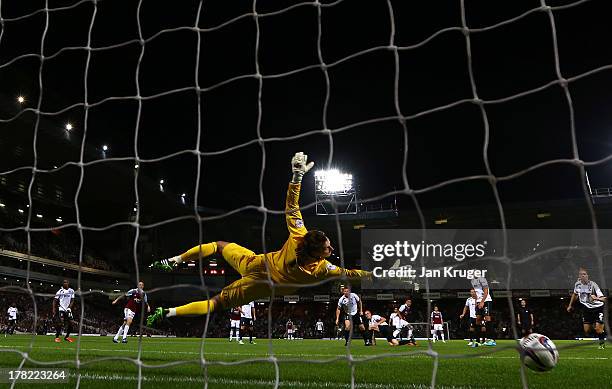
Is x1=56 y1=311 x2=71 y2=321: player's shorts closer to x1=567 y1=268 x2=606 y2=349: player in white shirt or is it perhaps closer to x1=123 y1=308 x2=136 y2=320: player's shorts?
x1=123 y1=308 x2=136 y2=320: player's shorts

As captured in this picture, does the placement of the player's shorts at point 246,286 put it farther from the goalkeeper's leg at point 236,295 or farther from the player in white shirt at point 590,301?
the player in white shirt at point 590,301

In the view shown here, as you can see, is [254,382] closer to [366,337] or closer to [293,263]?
[293,263]

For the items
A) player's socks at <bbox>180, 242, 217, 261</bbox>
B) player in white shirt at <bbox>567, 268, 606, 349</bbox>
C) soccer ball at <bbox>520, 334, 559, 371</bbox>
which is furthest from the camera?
player in white shirt at <bbox>567, 268, 606, 349</bbox>

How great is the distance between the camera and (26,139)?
28.1m

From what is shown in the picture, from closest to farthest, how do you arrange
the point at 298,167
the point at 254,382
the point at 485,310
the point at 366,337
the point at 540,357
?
the point at 540,357 → the point at 254,382 → the point at 298,167 → the point at 485,310 → the point at 366,337

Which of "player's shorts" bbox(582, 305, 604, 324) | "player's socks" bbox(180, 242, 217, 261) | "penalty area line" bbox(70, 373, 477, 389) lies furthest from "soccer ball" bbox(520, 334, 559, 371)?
"player's shorts" bbox(582, 305, 604, 324)

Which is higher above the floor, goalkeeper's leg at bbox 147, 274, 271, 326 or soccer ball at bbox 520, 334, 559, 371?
goalkeeper's leg at bbox 147, 274, 271, 326

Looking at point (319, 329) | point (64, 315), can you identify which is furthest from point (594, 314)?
point (319, 329)

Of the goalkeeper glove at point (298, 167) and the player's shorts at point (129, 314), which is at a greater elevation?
the goalkeeper glove at point (298, 167)

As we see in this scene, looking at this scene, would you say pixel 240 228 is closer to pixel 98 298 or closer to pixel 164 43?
pixel 98 298

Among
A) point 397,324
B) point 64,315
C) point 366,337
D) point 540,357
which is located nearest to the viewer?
point 540,357

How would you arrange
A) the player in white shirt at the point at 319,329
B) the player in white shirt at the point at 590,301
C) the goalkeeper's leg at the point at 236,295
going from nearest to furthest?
the goalkeeper's leg at the point at 236,295 → the player in white shirt at the point at 590,301 → the player in white shirt at the point at 319,329

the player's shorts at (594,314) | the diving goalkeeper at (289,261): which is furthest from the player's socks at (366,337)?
the diving goalkeeper at (289,261)

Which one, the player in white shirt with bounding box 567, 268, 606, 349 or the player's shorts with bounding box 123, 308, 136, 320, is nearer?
the player in white shirt with bounding box 567, 268, 606, 349
